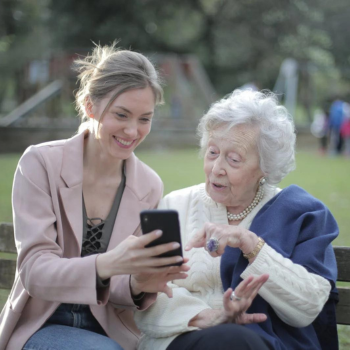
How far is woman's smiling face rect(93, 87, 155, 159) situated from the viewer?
10.8 feet

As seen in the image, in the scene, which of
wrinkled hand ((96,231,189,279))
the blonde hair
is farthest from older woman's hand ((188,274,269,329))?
the blonde hair

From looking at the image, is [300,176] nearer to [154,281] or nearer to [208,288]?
[208,288]

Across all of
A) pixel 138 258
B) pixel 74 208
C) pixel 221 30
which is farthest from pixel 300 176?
pixel 221 30

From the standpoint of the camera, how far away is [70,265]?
2.87 m

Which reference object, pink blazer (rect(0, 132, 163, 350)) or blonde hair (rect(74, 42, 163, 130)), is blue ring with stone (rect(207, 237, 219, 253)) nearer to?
pink blazer (rect(0, 132, 163, 350))

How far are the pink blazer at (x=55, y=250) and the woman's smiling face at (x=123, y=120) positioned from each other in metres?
0.17

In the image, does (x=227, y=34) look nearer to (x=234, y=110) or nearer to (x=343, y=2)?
(x=343, y=2)

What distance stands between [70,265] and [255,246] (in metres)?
0.85

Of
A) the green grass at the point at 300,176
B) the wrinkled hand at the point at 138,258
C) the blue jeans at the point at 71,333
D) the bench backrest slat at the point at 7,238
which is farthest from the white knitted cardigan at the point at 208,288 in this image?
the green grass at the point at 300,176

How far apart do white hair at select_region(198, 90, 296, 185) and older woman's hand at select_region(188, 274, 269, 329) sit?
0.73 metres

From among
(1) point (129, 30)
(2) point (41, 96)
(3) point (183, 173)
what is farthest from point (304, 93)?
(3) point (183, 173)

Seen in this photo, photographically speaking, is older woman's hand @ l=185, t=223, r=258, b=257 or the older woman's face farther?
the older woman's face

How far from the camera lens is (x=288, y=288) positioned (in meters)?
2.91

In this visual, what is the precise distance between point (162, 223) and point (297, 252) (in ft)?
2.70
